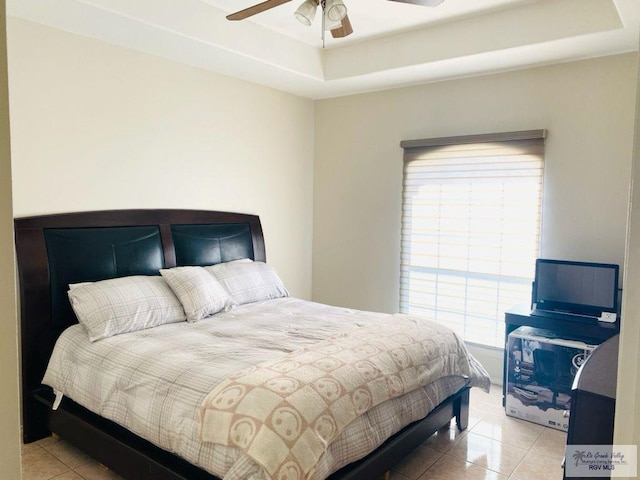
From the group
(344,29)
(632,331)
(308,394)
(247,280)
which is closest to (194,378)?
(308,394)

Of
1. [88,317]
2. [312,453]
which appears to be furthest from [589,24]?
[88,317]

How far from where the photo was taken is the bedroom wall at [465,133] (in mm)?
3396

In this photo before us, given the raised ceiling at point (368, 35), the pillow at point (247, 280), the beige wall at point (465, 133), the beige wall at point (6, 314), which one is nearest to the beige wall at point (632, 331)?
the beige wall at point (6, 314)

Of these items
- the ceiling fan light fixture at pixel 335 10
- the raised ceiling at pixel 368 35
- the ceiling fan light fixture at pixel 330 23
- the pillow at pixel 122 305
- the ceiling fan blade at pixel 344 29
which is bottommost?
the pillow at pixel 122 305

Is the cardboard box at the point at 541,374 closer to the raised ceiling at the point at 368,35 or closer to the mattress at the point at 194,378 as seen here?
the mattress at the point at 194,378

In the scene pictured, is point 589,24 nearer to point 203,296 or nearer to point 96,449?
point 203,296

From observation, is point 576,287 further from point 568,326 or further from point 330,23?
point 330,23

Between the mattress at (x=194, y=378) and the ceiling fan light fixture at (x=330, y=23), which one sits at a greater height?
the ceiling fan light fixture at (x=330, y=23)

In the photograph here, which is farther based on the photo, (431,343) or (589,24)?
(589,24)

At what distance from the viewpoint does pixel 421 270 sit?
4363 millimetres

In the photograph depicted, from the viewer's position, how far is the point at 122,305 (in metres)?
2.92

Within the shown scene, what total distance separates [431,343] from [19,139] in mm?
2788

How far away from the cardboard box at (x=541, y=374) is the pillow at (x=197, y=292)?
2.10 meters

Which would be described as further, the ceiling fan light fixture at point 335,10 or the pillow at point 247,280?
the pillow at point 247,280
